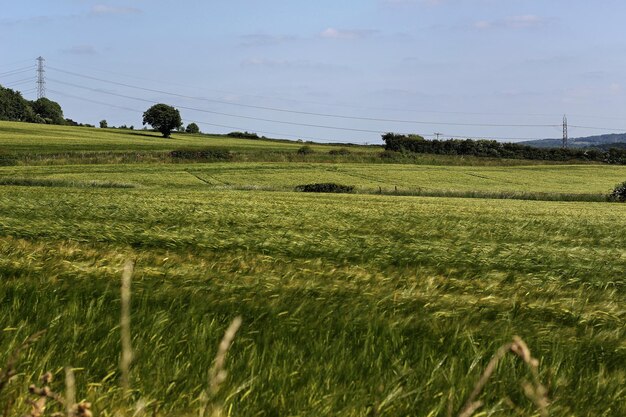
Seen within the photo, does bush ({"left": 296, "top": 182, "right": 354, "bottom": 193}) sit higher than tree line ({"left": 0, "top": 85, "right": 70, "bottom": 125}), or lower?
lower

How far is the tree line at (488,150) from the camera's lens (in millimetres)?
84812

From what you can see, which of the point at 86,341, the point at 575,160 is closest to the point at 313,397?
the point at 86,341

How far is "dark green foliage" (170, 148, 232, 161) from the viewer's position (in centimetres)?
6581

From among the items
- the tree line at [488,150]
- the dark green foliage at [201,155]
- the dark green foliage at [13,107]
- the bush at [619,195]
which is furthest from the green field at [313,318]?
the dark green foliage at [13,107]

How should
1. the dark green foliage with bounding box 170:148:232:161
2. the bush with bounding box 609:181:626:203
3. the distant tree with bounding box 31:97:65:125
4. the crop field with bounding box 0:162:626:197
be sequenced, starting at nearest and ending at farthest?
the bush with bounding box 609:181:626:203 < the crop field with bounding box 0:162:626:197 < the dark green foliage with bounding box 170:148:232:161 < the distant tree with bounding box 31:97:65:125

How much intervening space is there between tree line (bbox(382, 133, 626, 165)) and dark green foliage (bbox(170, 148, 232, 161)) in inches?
1095

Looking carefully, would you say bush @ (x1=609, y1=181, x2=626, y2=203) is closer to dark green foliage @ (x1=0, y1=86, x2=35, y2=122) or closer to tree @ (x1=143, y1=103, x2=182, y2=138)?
tree @ (x1=143, y1=103, x2=182, y2=138)

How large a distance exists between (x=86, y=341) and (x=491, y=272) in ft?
16.4

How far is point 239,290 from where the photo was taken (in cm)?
469

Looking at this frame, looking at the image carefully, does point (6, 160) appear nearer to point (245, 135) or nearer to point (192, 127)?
point (245, 135)

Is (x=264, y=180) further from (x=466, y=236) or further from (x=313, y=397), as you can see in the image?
(x=313, y=397)

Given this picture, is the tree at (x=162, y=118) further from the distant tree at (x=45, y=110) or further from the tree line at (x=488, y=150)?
the distant tree at (x=45, y=110)

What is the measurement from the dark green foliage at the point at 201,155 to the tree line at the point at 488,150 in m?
27.8

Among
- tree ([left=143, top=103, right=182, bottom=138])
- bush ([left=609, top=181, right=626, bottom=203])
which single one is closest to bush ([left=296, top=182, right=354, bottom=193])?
bush ([left=609, top=181, right=626, bottom=203])
